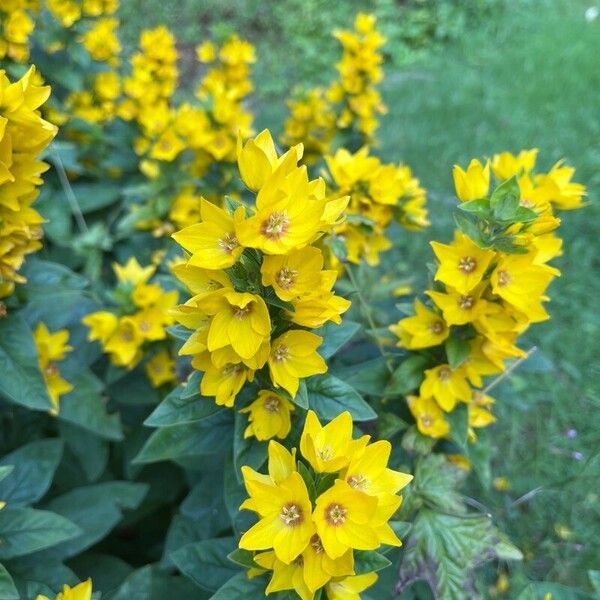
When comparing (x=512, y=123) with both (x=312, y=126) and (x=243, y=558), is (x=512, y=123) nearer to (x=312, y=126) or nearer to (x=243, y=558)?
(x=312, y=126)

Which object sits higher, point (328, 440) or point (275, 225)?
point (275, 225)

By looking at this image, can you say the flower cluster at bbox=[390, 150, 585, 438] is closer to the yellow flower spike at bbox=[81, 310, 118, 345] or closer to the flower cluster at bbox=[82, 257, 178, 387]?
the flower cluster at bbox=[82, 257, 178, 387]

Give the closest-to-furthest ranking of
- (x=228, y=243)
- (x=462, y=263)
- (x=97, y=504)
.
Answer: (x=228, y=243) → (x=462, y=263) → (x=97, y=504)

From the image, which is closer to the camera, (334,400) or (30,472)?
(334,400)

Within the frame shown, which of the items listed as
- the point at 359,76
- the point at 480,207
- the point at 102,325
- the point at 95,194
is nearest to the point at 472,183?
the point at 480,207

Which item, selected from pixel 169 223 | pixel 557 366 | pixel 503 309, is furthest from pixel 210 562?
pixel 557 366

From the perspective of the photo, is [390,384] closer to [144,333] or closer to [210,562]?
[210,562]
